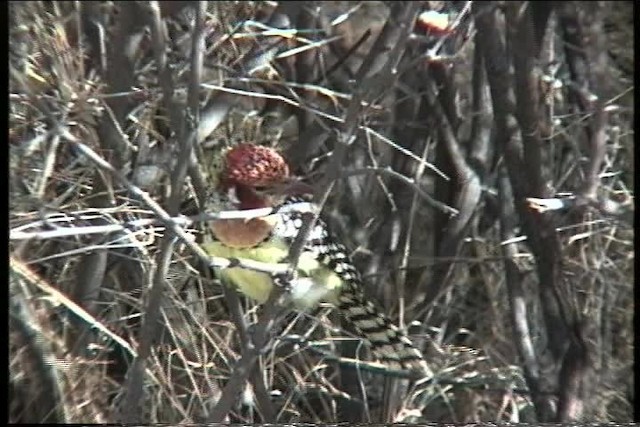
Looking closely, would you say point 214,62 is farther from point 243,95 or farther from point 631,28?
point 631,28

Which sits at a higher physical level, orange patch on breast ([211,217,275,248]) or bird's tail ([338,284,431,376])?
orange patch on breast ([211,217,275,248])

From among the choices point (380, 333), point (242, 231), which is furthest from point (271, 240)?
point (380, 333)

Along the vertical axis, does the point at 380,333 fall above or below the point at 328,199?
below

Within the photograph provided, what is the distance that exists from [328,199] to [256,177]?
0.27 ft

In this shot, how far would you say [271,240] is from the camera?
91 centimetres

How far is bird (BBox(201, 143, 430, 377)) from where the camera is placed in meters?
0.90

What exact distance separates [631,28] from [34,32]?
67 centimetres

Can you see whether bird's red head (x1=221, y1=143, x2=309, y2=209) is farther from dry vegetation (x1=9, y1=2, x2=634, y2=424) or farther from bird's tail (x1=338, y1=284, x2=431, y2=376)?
bird's tail (x1=338, y1=284, x2=431, y2=376)

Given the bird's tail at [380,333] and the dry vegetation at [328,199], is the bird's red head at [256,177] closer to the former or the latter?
the dry vegetation at [328,199]

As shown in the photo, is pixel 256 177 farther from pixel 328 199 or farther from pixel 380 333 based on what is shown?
pixel 380 333

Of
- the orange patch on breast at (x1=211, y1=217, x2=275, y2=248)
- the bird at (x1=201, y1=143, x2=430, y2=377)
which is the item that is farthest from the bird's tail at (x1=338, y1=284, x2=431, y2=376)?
the orange patch on breast at (x1=211, y1=217, x2=275, y2=248)

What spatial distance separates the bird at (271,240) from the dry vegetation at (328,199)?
16 millimetres

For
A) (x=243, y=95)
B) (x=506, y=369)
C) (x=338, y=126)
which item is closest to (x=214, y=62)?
(x=243, y=95)

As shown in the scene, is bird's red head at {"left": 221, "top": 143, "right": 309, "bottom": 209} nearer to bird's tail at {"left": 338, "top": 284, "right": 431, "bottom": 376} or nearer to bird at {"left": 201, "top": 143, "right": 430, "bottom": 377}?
bird at {"left": 201, "top": 143, "right": 430, "bottom": 377}
